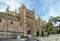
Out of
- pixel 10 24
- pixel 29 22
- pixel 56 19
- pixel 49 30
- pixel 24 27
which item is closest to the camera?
pixel 56 19

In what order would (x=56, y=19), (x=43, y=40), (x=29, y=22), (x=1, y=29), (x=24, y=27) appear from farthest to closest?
(x=29, y=22) → (x=24, y=27) → (x=1, y=29) → (x=56, y=19) → (x=43, y=40)

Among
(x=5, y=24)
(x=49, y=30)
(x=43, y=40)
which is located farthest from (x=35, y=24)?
(x=43, y=40)

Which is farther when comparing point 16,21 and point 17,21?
point 17,21

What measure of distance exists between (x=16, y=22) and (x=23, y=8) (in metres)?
6.57

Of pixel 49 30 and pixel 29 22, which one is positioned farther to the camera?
pixel 29 22

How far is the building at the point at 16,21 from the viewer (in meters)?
32.8

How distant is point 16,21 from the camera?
3659cm

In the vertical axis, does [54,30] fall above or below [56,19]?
below

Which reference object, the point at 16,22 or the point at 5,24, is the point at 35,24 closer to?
the point at 16,22

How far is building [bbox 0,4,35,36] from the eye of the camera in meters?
32.8

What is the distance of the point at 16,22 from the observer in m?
36.4

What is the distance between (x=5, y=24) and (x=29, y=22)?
460 inches

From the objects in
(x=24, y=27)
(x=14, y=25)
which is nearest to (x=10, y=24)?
(x=14, y=25)

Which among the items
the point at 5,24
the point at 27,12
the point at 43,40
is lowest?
the point at 43,40
